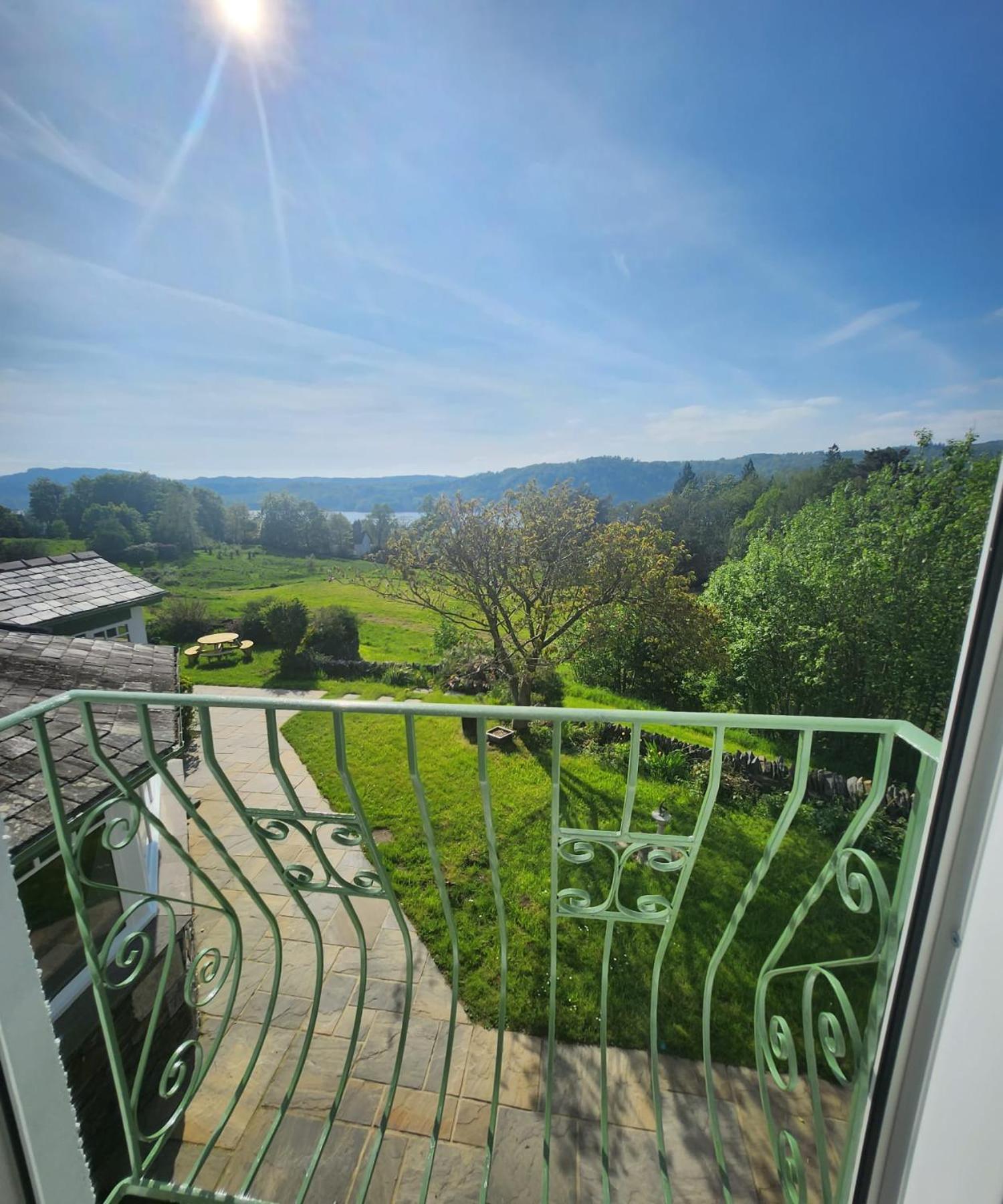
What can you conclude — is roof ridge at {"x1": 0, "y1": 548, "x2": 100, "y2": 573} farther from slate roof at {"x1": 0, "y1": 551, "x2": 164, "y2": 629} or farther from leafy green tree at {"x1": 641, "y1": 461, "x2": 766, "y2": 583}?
leafy green tree at {"x1": 641, "y1": 461, "x2": 766, "y2": 583}

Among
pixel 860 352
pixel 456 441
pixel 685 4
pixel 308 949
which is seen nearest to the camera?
pixel 685 4

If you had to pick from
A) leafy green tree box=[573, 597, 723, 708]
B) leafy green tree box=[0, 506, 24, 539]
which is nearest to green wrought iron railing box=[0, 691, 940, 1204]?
leafy green tree box=[573, 597, 723, 708]

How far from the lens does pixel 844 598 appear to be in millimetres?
7582

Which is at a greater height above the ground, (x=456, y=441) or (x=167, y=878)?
(x=456, y=441)

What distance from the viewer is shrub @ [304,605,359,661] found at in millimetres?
11250

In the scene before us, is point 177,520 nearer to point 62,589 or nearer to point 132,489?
point 132,489

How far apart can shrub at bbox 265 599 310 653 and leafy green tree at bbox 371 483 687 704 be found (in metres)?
5.16

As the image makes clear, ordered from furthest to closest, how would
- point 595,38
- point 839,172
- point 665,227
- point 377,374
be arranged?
point 377,374
point 665,227
point 839,172
point 595,38

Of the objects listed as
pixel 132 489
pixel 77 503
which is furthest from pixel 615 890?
pixel 132 489

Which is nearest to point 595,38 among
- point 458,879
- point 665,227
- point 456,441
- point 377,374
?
point 665,227

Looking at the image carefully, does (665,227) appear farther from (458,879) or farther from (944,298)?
(458,879)

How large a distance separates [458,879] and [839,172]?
597cm

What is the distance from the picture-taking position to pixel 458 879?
386cm

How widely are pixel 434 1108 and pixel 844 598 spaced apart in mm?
8089
